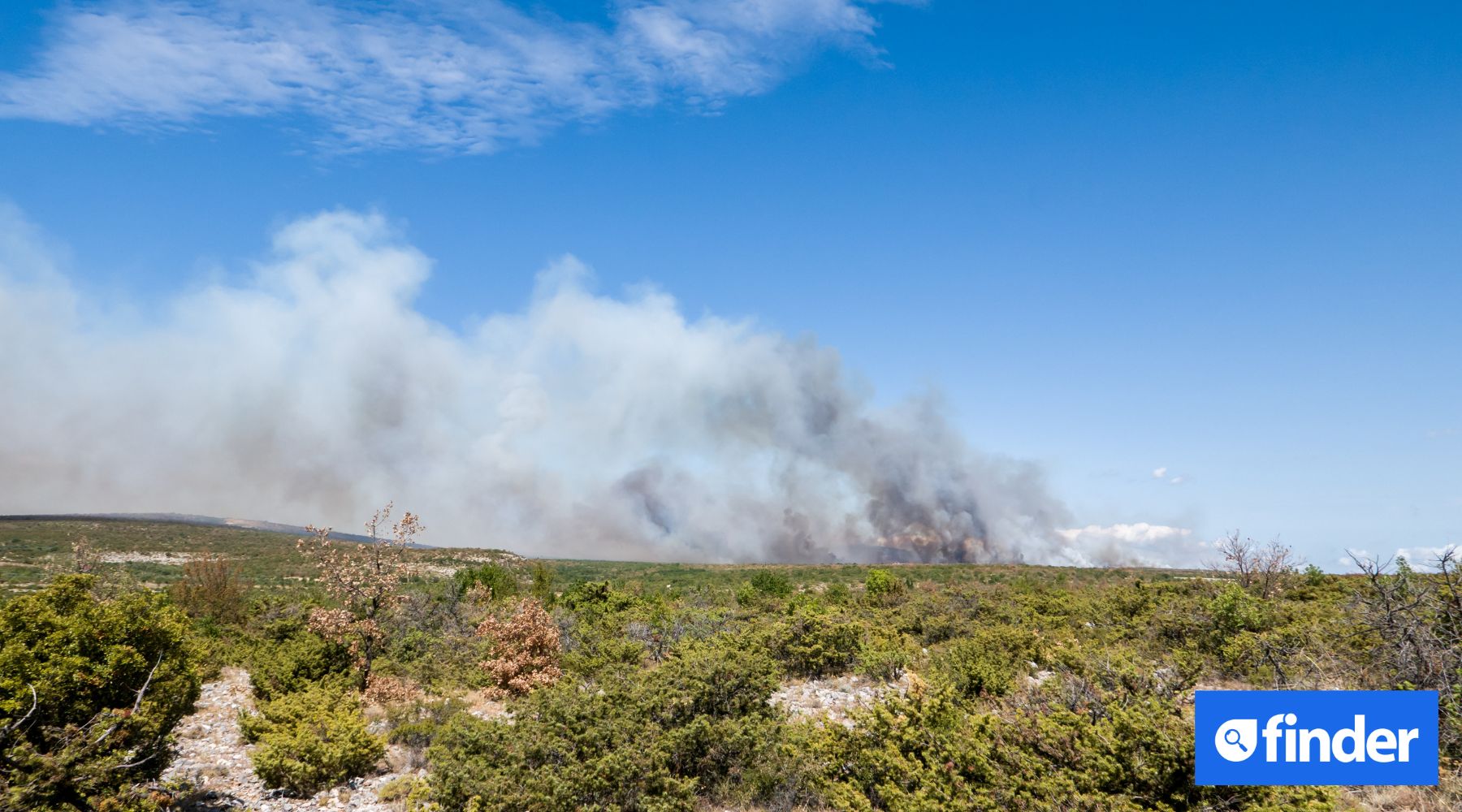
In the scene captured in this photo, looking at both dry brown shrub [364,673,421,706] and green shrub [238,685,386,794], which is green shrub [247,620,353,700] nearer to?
dry brown shrub [364,673,421,706]

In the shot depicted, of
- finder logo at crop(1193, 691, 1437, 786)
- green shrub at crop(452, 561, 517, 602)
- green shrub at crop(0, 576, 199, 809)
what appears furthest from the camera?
green shrub at crop(452, 561, 517, 602)

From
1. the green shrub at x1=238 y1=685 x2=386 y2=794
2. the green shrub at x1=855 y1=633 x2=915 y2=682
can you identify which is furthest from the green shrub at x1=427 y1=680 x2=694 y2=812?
the green shrub at x1=855 y1=633 x2=915 y2=682

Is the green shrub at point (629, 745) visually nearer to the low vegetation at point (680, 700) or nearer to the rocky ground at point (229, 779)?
the low vegetation at point (680, 700)

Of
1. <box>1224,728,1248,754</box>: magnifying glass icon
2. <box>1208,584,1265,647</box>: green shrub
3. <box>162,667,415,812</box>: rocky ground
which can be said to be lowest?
<box>162,667,415,812</box>: rocky ground

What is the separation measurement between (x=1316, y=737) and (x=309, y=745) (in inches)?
544

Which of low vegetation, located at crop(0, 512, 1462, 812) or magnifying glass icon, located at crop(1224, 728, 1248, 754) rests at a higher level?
magnifying glass icon, located at crop(1224, 728, 1248, 754)

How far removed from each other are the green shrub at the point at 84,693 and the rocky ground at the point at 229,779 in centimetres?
152

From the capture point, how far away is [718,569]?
247 feet

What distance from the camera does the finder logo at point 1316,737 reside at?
6996 millimetres

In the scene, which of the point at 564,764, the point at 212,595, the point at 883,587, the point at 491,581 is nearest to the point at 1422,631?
the point at 564,764

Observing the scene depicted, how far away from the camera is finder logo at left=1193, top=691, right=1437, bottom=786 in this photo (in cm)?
700

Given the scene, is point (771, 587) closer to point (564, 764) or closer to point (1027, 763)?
Answer: point (564, 764)

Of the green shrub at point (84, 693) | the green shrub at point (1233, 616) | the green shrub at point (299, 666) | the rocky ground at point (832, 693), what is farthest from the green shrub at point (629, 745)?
the green shrub at point (1233, 616)

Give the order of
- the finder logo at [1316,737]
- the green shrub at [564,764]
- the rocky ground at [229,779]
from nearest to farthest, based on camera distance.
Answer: the finder logo at [1316,737] → the green shrub at [564,764] → the rocky ground at [229,779]
